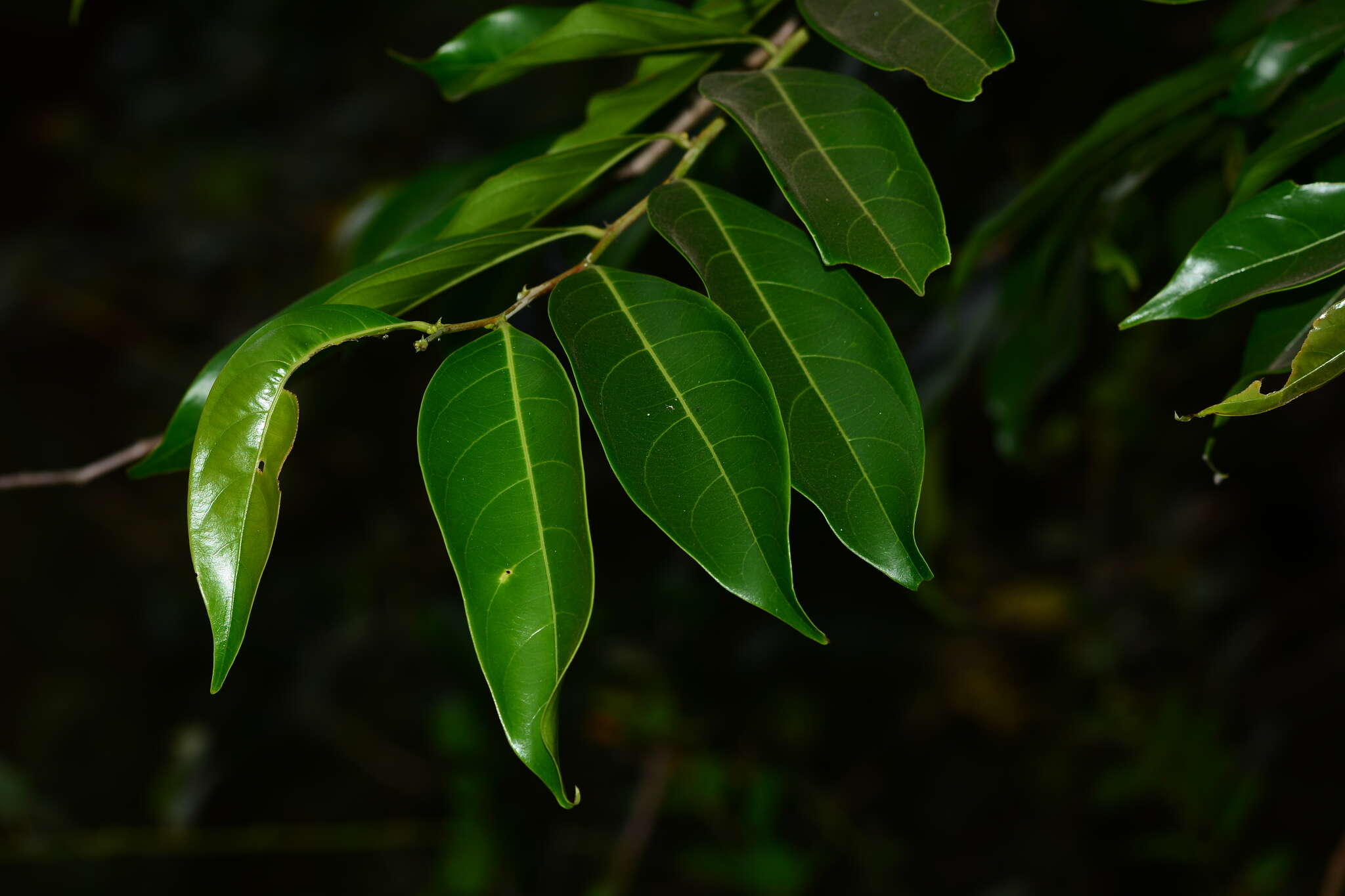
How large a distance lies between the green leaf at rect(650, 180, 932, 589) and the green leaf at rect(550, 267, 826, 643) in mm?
28

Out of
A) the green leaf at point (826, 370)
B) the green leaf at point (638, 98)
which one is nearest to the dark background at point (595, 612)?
the green leaf at point (638, 98)

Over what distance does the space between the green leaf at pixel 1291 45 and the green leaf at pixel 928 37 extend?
230mm

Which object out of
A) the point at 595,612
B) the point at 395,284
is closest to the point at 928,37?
the point at 395,284

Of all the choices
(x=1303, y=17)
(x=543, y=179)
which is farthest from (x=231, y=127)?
(x=1303, y=17)

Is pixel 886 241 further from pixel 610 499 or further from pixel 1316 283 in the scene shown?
pixel 610 499

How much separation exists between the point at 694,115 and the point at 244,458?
0.41 metres

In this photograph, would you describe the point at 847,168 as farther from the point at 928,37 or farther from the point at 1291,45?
the point at 1291,45

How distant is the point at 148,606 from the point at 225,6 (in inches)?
71.3

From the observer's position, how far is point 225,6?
2.87 m

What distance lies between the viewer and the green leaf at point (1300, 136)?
18.5 inches

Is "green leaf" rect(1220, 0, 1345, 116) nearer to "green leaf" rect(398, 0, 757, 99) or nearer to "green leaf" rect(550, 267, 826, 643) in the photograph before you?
"green leaf" rect(398, 0, 757, 99)

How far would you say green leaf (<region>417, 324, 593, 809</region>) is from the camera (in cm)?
39

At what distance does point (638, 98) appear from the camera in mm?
638

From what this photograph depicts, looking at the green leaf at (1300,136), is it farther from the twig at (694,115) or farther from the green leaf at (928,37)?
the twig at (694,115)
